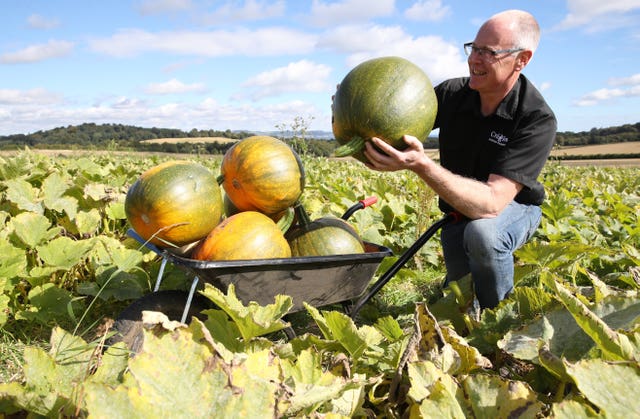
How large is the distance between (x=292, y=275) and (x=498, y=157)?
4.83ft

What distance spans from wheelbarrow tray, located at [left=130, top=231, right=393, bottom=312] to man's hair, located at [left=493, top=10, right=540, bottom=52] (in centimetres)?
150

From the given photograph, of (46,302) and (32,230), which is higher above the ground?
(32,230)

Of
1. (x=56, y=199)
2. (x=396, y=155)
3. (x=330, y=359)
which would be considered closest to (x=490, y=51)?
(x=396, y=155)

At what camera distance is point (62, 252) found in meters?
2.95

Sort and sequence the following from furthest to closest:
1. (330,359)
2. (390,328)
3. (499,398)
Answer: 1. (390,328)
2. (330,359)
3. (499,398)

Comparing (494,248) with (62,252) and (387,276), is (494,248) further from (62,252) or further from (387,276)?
(62,252)

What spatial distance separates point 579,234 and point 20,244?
4.36m

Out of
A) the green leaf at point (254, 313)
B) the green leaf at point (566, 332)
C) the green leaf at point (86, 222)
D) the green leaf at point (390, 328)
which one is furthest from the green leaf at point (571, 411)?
the green leaf at point (86, 222)

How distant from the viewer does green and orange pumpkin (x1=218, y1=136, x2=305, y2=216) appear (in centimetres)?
245

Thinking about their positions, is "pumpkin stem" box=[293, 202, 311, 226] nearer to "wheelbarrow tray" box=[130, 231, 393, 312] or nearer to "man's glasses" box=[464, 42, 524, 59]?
"wheelbarrow tray" box=[130, 231, 393, 312]

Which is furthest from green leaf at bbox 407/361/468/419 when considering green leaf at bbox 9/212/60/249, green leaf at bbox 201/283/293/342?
green leaf at bbox 9/212/60/249

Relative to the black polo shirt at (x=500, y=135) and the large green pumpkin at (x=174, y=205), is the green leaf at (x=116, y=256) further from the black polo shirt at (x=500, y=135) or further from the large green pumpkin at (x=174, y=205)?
the black polo shirt at (x=500, y=135)

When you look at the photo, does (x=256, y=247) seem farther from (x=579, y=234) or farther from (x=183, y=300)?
(x=579, y=234)

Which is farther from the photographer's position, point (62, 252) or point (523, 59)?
point (523, 59)
